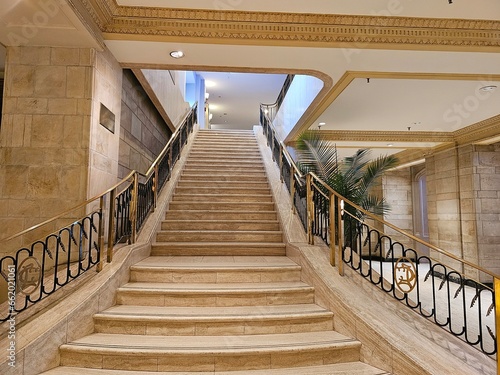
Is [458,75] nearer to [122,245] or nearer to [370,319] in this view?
[370,319]

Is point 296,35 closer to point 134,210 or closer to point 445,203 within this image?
point 134,210

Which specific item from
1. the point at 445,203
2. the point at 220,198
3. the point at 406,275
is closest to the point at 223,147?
the point at 220,198

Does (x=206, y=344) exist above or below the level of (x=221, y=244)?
below

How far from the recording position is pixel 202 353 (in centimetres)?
257

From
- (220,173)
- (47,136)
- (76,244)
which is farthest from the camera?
(220,173)

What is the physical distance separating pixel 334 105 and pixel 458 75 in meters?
2.19

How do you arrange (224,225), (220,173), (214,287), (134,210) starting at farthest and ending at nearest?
(220,173)
(224,225)
(134,210)
(214,287)

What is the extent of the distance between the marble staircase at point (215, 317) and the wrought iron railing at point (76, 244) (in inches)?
18.6

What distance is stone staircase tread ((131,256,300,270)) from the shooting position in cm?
384

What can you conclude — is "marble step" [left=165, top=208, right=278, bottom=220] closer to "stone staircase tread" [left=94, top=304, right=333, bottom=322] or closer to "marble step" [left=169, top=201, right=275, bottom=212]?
"marble step" [left=169, top=201, right=275, bottom=212]

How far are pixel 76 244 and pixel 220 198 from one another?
125 inches

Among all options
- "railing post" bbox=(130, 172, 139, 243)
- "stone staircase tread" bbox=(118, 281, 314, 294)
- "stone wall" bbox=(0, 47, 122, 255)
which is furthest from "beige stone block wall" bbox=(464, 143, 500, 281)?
"stone wall" bbox=(0, 47, 122, 255)

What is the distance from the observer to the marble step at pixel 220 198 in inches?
243

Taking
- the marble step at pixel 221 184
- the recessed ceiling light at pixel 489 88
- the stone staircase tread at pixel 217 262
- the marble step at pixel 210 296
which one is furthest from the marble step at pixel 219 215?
the recessed ceiling light at pixel 489 88
